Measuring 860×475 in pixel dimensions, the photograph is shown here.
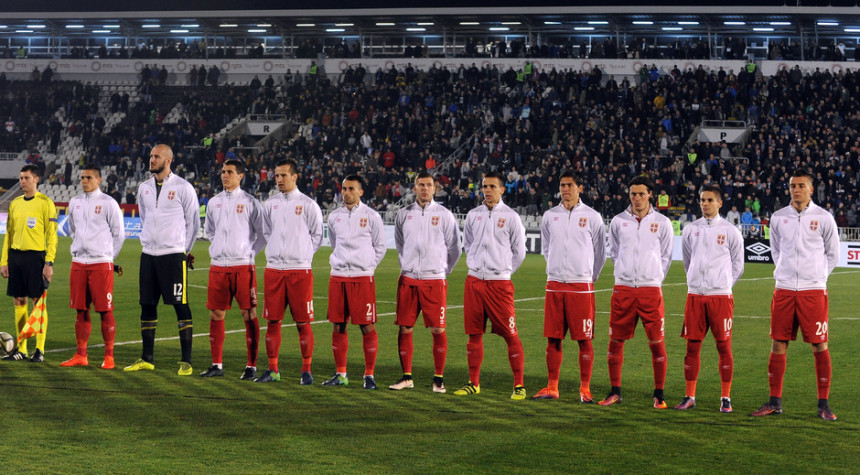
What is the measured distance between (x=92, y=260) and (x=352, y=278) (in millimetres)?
3262

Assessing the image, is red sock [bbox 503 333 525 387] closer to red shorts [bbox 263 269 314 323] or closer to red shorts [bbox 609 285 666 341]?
red shorts [bbox 609 285 666 341]

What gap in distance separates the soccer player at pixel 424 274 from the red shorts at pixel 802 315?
322 cm

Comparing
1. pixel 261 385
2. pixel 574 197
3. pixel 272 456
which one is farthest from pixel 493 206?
pixel 272 456

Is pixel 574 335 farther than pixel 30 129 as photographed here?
No

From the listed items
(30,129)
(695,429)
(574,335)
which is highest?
(30,129)

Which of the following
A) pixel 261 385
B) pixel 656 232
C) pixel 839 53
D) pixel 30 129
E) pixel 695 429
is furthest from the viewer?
pixel 30 129

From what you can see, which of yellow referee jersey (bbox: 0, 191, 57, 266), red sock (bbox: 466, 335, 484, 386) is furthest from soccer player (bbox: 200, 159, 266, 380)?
red sock (bbox: 466, 335, 484, 386)

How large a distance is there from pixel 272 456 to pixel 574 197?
416 centimetres

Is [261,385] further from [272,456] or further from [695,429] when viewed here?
[695,429]

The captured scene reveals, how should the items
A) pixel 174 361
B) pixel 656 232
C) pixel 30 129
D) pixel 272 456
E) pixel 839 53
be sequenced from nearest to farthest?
pixel 272 456 → pixel 656 232 → pixel 174 361 → pixel 839 53 → pixel 30 129

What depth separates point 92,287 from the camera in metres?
11.7

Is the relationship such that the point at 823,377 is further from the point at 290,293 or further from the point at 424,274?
the point at 290,293

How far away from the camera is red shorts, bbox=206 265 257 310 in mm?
11086

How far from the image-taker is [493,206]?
10.4 metres
